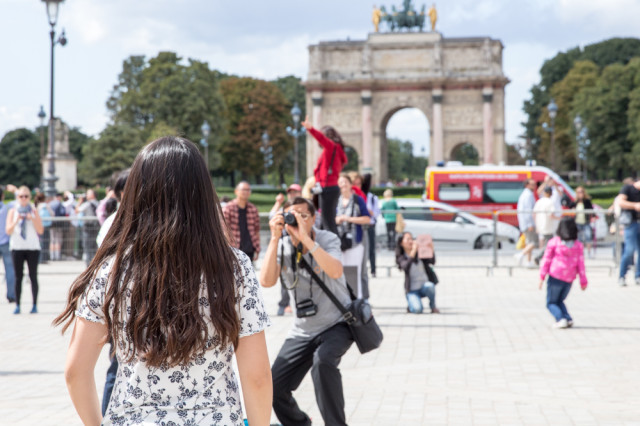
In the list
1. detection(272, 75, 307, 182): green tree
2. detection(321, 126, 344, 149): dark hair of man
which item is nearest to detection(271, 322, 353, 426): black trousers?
detection(321, 126, 344, 149): dark hair of man

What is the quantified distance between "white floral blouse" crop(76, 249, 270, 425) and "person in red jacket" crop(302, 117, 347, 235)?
767 centimetres

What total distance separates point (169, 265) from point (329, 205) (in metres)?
8.25

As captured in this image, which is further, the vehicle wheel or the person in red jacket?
the vehicle wheel

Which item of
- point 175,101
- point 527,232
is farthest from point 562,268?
point 175,101

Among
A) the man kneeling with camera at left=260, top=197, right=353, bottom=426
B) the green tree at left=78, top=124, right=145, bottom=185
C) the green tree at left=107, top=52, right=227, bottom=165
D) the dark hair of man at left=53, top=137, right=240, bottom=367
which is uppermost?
the green tree at left=107, top=52, right=227, bottom=165

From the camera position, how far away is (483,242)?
20.0m

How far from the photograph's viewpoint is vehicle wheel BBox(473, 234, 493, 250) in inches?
776

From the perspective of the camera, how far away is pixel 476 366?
28.7 feet

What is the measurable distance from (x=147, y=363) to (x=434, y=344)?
768 centimetres

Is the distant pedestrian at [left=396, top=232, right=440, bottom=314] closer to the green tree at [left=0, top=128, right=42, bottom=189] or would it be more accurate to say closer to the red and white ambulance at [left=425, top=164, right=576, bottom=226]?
the red and white ambulance at [left=425, top=164, right=576, bottom=226]

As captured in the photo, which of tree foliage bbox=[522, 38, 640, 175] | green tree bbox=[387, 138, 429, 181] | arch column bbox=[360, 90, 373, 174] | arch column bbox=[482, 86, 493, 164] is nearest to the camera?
arch column bbox=[482, 86, 493, 164]

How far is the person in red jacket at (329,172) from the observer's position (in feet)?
34.9

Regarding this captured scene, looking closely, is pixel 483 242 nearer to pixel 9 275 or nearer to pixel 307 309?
pixel 9 275

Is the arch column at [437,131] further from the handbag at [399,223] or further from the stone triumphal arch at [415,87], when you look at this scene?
the handbag at [399,223]
